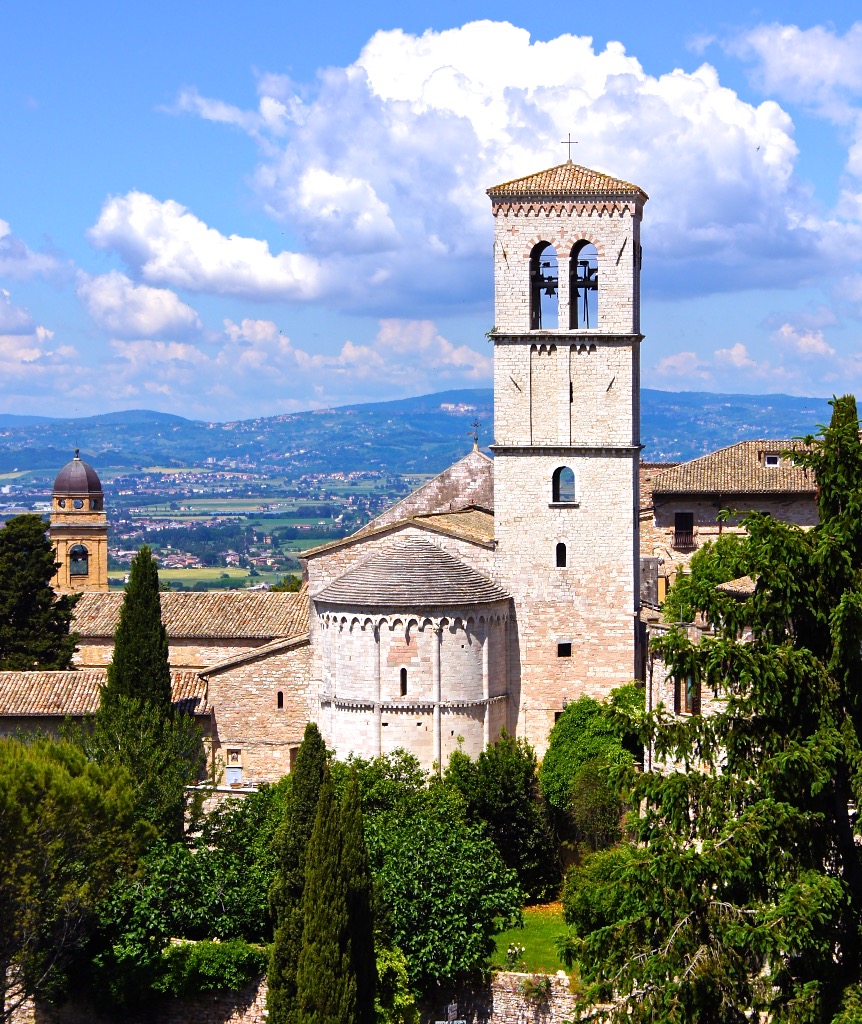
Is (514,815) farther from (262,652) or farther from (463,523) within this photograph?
(463,523)

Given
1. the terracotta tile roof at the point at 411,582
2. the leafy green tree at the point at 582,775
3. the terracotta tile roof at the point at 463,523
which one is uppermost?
the terracotta tile roof at the point at 463,523

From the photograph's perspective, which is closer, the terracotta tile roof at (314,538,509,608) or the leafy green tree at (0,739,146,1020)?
the leafy green tree at (0,739,146,1020)

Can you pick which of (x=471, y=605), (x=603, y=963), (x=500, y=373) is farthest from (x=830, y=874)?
(x=500, y=373)

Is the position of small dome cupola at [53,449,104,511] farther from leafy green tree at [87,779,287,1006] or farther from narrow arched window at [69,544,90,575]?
leafy green tree at [87,779,287,1006]

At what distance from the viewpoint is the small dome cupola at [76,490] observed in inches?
2950

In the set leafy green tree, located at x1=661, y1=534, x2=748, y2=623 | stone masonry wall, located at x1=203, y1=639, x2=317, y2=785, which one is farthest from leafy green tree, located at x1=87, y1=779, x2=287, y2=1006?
leafy green tree, located at x1=661, y1=534, x2=748, y2=623

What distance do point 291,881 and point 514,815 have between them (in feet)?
30.4

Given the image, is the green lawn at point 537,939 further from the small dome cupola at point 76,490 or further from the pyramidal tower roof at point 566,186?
the small dome cupola at point 76,490

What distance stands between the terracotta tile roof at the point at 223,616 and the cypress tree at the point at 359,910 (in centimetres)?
2092

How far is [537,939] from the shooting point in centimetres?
3241

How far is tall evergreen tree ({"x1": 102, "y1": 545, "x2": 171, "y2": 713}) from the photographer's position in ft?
130

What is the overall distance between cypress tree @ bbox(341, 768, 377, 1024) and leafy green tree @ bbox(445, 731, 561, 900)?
942 cm

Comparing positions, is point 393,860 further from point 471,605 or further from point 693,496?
point 693,496

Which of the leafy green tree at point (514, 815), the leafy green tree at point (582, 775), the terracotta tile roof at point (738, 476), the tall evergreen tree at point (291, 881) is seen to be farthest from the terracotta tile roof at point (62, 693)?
the terracotta tile roof at point (738, 476)
